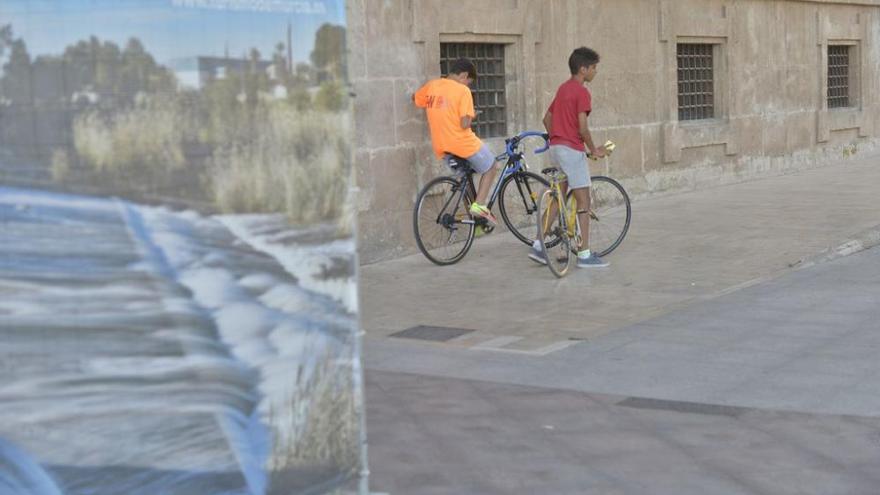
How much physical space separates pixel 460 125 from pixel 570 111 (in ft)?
3.07

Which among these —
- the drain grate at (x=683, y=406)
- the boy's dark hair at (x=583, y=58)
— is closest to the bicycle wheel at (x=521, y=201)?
the boy's dark hair at (x=583, y=58)

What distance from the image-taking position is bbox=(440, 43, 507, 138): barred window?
41.2ft

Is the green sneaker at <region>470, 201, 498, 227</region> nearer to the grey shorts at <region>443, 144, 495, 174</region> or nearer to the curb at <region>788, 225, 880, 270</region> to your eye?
the grey shorts at <region>443, 144, 495, 174</region>

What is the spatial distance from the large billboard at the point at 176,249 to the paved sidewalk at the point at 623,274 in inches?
151

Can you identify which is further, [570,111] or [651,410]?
[570,111]

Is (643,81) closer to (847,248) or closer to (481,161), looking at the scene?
(847,248)

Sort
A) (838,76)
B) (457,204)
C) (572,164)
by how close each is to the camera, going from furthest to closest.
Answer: (838,76)
(457,204)
(572,164)

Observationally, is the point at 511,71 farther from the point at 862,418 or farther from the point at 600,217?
the point at 862,418

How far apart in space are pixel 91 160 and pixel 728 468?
311 cm

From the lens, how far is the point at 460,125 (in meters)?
10.7

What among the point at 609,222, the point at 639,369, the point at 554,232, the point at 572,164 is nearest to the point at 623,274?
the point at 554,232

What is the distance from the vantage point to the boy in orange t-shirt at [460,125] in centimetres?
1066

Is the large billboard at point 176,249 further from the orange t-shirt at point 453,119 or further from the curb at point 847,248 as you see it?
the curb at point 847,248

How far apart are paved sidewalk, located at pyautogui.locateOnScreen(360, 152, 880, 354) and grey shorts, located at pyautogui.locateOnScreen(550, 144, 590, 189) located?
2.34ft
